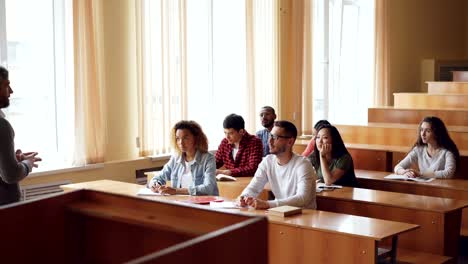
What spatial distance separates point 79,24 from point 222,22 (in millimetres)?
2291

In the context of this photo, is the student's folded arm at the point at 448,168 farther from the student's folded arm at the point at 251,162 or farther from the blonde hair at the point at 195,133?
the blonde hair at the point at 195,133

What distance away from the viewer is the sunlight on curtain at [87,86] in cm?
642

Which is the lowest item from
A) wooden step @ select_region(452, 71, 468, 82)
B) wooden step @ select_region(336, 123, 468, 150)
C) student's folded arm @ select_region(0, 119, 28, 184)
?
wooden step @ select_region(336, 123, 468, 150)

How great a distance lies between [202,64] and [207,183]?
320 centimetres

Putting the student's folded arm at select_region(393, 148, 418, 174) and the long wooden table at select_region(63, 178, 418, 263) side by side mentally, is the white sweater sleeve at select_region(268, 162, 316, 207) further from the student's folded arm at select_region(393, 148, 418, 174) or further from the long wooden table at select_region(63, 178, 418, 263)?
the student's folded arm at select_region(393, 148, 418, 174)

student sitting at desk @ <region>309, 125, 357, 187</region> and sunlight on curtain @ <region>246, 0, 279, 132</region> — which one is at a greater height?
sunlight on curtain @ <region>246, 0, 279, 132</region>

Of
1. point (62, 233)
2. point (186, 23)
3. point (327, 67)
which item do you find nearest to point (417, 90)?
point (327, 67)

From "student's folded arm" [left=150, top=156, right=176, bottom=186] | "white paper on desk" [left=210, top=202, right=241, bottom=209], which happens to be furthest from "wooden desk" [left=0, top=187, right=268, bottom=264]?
"student's folded arm" [left=150, top=156, right=176, bottom=186]

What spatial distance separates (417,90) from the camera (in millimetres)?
11289

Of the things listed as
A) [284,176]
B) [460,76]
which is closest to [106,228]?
[284,176]

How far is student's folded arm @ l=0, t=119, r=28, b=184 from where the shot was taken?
3.62 m

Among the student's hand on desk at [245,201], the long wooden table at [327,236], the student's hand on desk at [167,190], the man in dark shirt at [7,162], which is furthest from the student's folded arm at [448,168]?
the man in dark shirt at [7,162]

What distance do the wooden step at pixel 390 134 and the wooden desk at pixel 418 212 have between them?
8.91ft

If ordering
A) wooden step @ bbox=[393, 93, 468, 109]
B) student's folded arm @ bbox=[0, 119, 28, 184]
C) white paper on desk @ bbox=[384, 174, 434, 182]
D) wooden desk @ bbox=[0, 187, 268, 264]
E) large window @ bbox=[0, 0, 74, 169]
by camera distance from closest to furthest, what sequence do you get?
wooden desk @ bbox=[0, 187, 268, 264] < student's folded arm @ bbox=[0, 119, 28, 184] < white paper on desk @ bbox=[384, 174, 434, 182] < large window @ bbox=[0, 0, 74, 169] < wooden step @ bbox=[393, 93, 468, 109]
